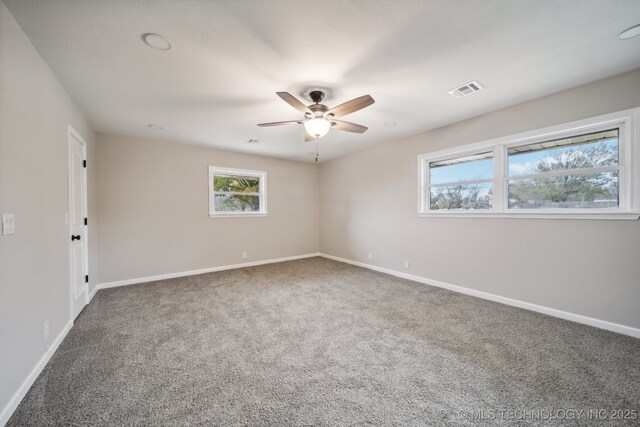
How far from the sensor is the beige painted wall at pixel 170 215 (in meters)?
3.98

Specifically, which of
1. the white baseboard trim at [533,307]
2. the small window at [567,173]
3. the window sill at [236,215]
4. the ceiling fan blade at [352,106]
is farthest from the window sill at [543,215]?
the window sill at [236,215]

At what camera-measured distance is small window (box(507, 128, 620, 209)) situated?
2549 mm

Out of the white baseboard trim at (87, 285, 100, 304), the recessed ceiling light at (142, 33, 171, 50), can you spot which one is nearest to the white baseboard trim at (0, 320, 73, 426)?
the white baseboard trim at (87, 285, 100, 304)

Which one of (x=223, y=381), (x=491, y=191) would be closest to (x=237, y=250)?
(x=223, y=381)

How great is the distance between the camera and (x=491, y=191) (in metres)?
3.38

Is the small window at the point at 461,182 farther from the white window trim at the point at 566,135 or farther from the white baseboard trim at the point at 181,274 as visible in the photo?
the white baseboard trim at the point at 181,274

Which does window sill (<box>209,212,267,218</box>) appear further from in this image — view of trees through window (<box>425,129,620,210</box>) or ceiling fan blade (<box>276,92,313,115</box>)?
view of trees through window (<box>425,129,620,210</box>)

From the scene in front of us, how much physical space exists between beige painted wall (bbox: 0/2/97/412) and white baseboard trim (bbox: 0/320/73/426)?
0.12 feet

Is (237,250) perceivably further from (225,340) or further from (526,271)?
(526,271)

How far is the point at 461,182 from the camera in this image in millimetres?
3725

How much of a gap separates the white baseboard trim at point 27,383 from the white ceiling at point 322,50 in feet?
7.90

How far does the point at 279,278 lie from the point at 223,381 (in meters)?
2.64

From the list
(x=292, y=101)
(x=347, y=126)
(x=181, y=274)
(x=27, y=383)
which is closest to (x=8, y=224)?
(x=27, y=383)

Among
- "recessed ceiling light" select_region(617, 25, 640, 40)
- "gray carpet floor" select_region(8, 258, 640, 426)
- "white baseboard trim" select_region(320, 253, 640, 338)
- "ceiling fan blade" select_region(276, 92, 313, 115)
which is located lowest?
"gray carpet floor" select_region(8, 258, 640, 426)
